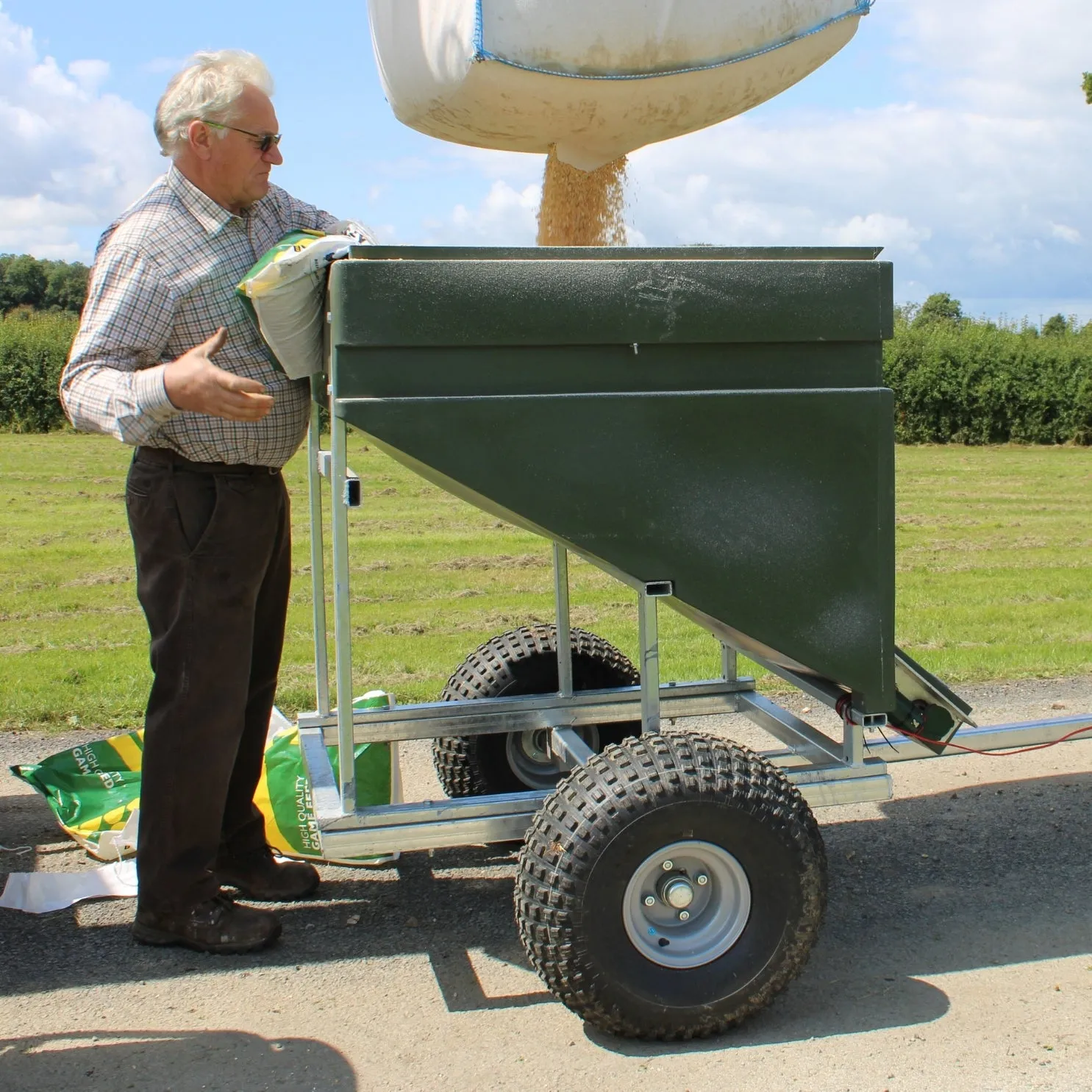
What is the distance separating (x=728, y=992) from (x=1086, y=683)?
12.4 ft

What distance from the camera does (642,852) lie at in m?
2.82

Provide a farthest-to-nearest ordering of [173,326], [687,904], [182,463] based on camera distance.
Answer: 1. [182,463]
2. [173,326]
3. [687,904]

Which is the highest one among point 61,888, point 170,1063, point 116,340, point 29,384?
point 29,384

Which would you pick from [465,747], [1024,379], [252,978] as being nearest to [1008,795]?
[465,747]

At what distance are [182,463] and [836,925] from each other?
214cm

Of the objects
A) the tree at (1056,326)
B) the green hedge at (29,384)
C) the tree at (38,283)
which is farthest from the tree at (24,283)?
the tree at (1056,326)

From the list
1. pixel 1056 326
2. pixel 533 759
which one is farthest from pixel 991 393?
pixel 533 759

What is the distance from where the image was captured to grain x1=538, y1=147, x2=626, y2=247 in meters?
3.02

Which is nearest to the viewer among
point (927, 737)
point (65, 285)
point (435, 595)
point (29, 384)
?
point (927, 737)

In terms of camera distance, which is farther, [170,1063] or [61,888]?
[61,888]

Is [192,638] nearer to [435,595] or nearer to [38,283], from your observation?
[435,595]

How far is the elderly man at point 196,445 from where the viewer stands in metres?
2.96

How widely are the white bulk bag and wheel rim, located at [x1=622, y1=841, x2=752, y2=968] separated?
5.26ft

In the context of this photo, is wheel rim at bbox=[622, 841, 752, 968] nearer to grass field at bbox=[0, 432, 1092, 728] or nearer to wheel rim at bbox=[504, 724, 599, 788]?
wheel rim at bbox=[504, 724, 599, 788]
